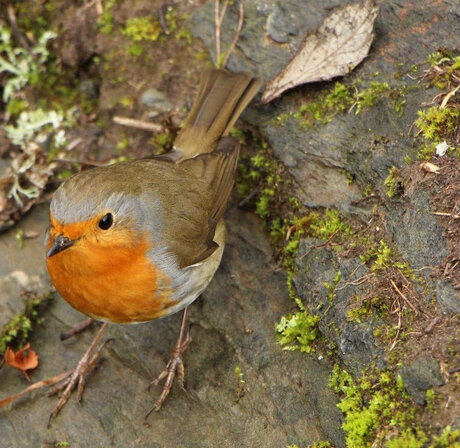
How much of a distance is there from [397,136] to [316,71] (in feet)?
2.81

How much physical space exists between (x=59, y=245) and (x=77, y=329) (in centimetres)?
124

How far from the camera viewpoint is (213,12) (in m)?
5.57

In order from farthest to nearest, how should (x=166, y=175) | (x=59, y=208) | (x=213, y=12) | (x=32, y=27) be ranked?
(x=32, y=27) < (x=213, y=12) < (x=166, y=175) < (x=59, y=208)

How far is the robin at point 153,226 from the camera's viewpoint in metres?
3.88

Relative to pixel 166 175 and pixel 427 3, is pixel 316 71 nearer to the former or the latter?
pixel 427 3

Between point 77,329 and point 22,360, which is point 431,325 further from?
point 22,360

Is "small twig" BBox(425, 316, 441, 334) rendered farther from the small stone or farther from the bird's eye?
the small stone

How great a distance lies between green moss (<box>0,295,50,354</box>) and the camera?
4.70 m

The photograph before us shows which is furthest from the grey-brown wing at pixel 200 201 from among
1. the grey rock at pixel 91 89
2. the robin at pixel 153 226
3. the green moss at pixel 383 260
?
the grey rock at pixel 91 89

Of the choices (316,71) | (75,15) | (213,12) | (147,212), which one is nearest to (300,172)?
(316,71)

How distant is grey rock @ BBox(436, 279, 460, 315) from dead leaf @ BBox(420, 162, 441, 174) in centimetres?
70

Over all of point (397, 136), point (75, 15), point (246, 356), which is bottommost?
point (246, 356)

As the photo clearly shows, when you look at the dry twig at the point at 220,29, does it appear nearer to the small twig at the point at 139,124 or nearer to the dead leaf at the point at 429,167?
the small twig at the point at 139,124

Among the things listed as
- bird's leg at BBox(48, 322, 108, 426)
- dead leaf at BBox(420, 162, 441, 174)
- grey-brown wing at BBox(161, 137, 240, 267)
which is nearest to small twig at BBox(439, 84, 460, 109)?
dead leaf at BBox(420, 162, 441, 174)
